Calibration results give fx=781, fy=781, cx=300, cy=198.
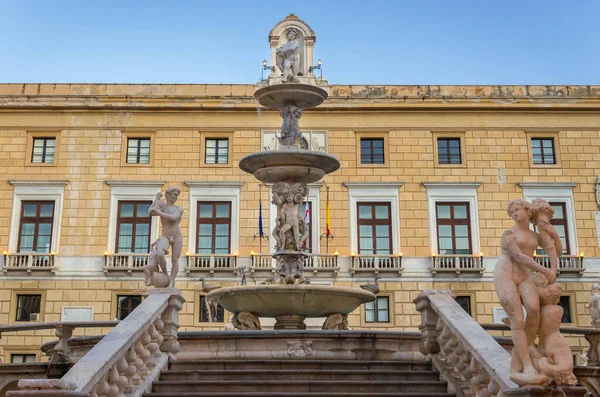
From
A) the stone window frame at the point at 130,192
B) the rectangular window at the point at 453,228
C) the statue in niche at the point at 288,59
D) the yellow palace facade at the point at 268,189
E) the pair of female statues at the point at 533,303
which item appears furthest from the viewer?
the stone window frame at the point at 130,192

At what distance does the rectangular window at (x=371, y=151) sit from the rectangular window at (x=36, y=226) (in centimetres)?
1257

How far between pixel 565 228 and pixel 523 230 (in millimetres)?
25255

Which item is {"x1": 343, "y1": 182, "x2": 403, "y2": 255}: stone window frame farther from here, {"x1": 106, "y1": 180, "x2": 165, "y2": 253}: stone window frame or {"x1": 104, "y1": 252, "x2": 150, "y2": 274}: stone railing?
{"x1": 104, "y1": 252, "x2": 150, "y2": 274}: stone railing

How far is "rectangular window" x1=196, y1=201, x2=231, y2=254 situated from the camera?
3033cm

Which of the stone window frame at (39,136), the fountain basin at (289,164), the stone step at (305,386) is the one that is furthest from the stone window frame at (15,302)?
the stone step at (305,386)

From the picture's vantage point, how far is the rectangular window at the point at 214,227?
30328 millimetres

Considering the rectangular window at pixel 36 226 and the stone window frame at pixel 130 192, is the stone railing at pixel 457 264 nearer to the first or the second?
the stone window frame at pixel 130 192

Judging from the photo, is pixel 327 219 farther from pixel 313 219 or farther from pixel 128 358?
pixel 128 358

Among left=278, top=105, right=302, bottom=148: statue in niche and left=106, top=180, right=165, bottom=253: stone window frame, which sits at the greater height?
left=106, top=180, right=165, bottom=253: stone window frame

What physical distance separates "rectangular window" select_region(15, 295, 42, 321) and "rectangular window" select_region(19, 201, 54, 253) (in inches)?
72.6

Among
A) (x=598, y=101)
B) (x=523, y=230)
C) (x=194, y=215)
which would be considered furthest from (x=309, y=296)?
(x=598, y=101)

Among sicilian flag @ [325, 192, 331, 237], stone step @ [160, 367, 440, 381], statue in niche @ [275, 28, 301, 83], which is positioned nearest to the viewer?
stone step @ [160, 367, 440, 381]

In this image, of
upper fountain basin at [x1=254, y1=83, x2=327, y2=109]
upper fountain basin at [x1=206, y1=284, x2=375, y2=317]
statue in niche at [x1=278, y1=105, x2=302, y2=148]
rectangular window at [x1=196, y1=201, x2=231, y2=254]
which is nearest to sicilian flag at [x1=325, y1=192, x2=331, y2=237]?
rectangular window at [x1=196, y1=201, x2=231, y2=254]

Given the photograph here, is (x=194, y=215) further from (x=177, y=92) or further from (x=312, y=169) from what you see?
(x=312, y=169)
